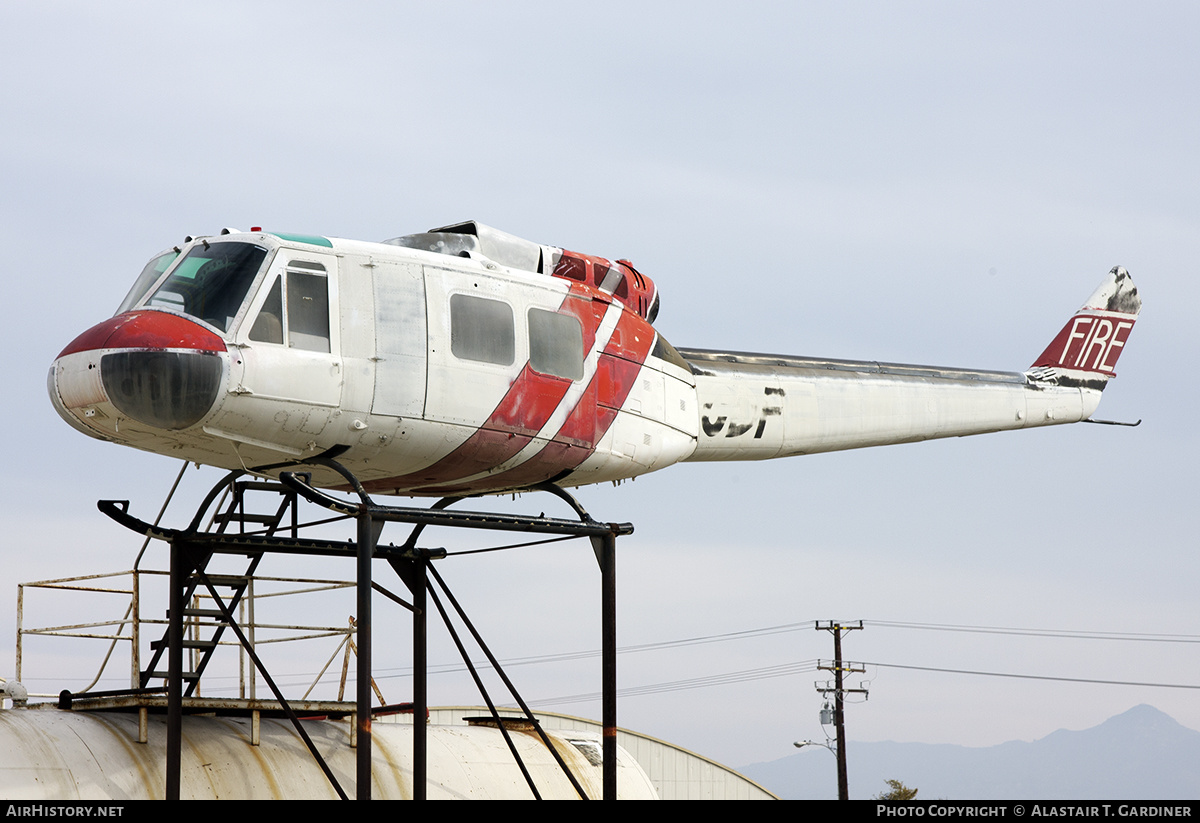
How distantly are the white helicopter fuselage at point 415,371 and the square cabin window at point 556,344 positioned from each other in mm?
25

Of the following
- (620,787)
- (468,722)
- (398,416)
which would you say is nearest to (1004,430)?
(620,787)

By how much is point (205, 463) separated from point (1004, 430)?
14.1 metres

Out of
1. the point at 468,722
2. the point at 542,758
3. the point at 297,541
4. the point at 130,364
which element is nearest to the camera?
the point at 130,364

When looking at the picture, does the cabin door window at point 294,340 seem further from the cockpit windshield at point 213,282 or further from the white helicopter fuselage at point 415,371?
the cockpit windshield at point 213,282

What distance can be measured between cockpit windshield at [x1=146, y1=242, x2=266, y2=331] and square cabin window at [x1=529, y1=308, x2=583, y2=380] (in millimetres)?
3488

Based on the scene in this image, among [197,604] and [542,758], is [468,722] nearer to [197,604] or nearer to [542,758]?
[542,758]

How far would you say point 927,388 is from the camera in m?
22.0

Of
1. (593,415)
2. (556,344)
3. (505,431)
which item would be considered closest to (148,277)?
(505,431)

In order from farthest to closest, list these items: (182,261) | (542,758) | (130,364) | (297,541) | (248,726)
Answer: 1. (542,758)
2. (248,726)
3. (297,541)
4. (182,261)
5. (130,364)

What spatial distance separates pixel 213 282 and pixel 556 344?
427 centimetres

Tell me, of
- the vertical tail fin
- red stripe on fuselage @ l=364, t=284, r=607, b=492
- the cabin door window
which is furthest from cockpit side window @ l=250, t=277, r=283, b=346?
the vertical tail fin

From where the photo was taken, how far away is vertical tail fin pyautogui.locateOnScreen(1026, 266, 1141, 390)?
25.2 metres

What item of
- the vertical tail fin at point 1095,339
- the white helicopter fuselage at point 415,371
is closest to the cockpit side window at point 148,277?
the white helicopter fuselage at point 415,371

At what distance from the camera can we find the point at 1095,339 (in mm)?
26297
